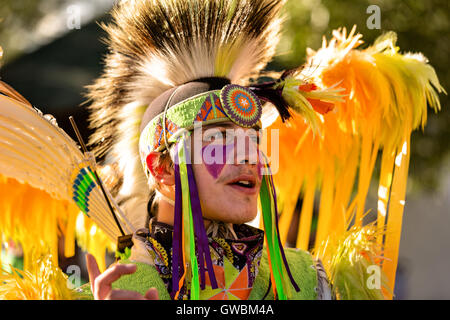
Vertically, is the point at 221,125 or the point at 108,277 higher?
the point at 221,125

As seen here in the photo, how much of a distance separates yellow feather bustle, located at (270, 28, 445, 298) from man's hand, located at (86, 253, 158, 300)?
899 mm

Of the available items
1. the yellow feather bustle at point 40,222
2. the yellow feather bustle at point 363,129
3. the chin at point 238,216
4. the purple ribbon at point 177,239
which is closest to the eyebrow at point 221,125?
the purple ribbon at point 177,239

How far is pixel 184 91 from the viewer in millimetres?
1806

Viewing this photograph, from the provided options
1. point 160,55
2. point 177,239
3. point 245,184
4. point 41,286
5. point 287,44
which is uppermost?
point 287,44

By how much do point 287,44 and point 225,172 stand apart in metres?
2.85

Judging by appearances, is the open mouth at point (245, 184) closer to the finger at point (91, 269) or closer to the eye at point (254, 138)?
the eye at point (254, 138)

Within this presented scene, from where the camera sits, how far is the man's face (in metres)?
1.69

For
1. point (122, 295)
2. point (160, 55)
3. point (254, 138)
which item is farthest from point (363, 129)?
point (122, 295)

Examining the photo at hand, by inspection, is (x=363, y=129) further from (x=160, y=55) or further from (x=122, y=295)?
(x=122, y=295)

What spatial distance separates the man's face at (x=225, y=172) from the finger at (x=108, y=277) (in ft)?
1.38

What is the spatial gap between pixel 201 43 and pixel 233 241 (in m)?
0.70

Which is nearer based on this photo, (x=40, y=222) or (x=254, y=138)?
(x=254, y=138)

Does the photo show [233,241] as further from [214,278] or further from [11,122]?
[11,122]

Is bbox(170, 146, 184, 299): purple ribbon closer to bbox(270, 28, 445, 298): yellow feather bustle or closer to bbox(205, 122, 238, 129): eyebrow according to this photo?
bbox(205, 122, 238, 129): eyebrow
